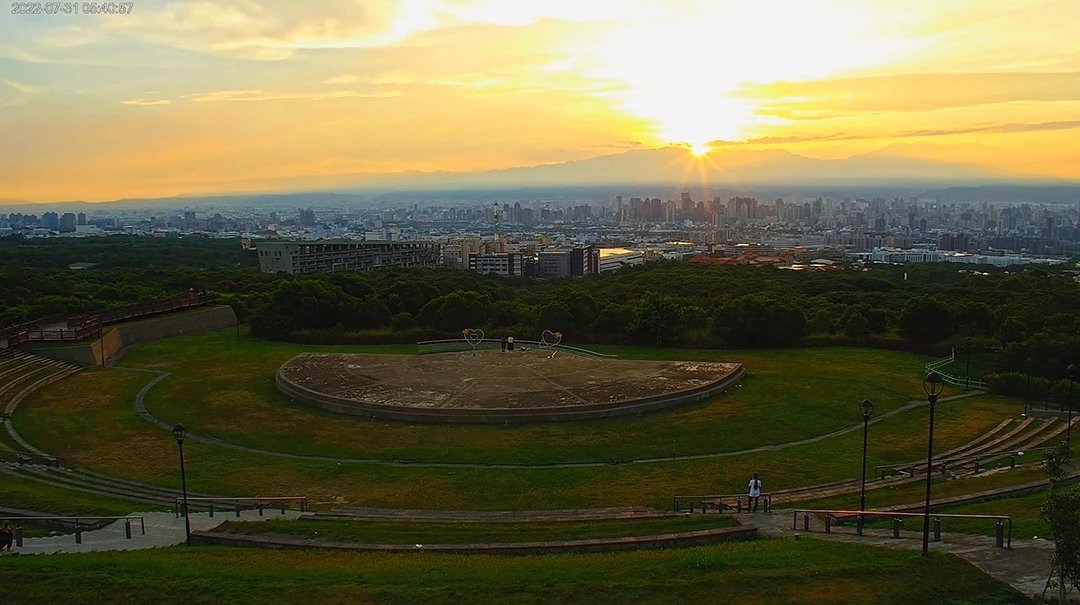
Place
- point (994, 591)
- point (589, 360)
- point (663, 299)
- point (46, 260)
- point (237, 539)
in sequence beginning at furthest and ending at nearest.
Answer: point (46, 260)
point (663, 299)
point (589, 360)
point (237, 539)
point (994, 591)

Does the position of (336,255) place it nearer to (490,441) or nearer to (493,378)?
(493,378)

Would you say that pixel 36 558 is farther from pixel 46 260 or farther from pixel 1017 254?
pixel 1017 254

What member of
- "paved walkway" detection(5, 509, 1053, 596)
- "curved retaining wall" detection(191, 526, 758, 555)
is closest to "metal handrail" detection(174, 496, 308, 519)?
"paved walkway" detection(5, 509, 1053, 596)

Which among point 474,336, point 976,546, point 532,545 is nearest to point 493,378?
point 474,336

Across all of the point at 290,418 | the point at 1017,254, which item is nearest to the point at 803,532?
the point at 290,418

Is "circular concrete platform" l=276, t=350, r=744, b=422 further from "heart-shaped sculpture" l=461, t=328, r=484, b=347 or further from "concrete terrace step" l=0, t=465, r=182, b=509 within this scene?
"concrete terrace step" l=0, t=465, r=182, b=509
